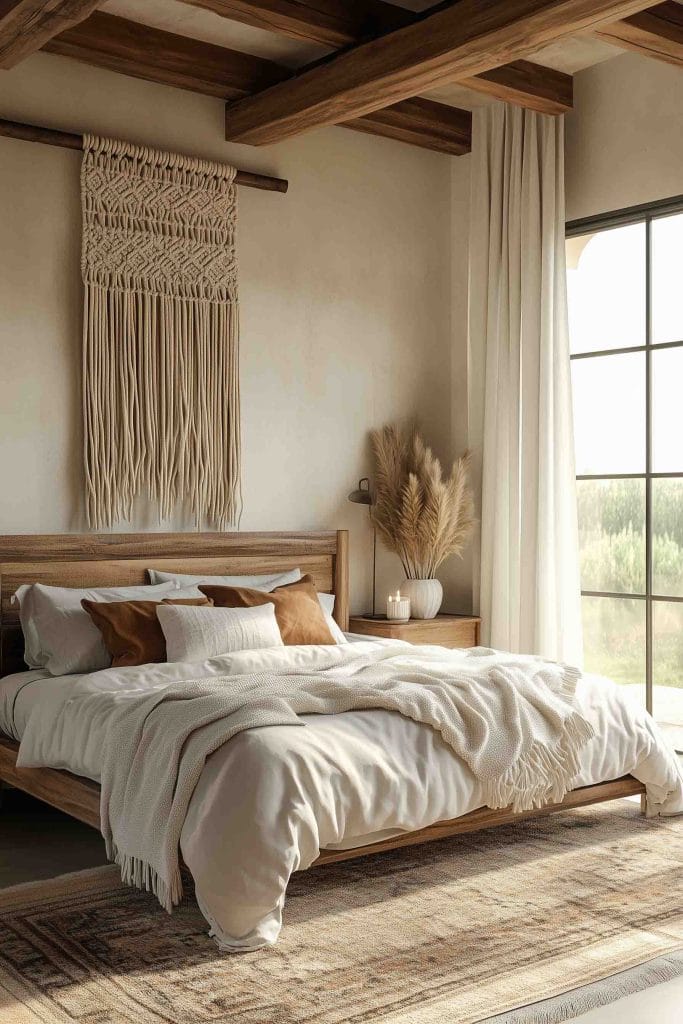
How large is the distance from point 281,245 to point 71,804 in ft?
9.54

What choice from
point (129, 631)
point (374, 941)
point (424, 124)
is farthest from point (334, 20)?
point (374, 941)

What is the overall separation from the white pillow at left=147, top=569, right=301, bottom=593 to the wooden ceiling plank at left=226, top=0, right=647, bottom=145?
197 centimetres

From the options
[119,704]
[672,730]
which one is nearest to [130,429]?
[119,704]

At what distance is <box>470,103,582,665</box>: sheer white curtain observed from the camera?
5.25 metres

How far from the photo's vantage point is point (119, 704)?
3492 millimetres

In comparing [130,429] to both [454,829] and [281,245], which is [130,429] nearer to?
[281,245]

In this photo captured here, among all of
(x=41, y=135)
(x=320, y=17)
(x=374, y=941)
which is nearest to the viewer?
(x=374, y=941)

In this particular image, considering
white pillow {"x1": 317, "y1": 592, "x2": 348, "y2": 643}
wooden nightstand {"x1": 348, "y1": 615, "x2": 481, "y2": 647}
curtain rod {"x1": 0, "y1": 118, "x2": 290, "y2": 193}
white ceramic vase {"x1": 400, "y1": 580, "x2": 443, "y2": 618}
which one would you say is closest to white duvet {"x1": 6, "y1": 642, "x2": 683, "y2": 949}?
white pillow {"x1": 317, "y1": 592, "x2": 348, "y2": 643}

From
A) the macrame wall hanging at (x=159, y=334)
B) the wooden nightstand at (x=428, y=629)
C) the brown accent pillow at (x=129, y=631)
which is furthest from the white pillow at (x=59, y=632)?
the wooden nightstand at (x=428, y=629)

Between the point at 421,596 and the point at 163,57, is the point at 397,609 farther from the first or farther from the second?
the point at 163,57

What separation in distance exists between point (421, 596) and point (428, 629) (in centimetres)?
21

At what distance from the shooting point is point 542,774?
11.8ft

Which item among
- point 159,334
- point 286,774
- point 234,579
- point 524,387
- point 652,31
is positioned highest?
point 652,31

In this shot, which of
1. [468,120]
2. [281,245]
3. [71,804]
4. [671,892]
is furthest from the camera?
[468,120]
